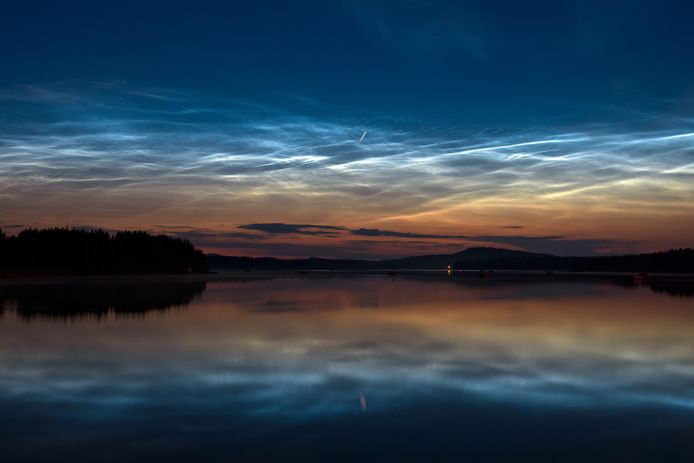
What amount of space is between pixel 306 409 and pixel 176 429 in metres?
3.25

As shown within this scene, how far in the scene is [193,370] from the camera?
19906mm

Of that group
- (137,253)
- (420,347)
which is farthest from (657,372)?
(137,253)

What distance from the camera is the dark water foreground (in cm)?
Result: 1160

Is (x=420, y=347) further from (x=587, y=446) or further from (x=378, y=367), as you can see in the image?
(x=587, y=446)

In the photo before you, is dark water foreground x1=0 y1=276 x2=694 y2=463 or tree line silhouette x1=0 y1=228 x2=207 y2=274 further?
tree line silhouette x1=0 y1=228 x2=207 y2=274

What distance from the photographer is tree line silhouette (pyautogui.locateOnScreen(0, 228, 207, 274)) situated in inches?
6467

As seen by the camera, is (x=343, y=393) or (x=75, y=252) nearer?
(x=343, y=393)

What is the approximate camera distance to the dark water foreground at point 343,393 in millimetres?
11602

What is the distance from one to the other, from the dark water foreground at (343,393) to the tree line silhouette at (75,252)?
14955cm

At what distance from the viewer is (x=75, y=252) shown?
172375 millimetres

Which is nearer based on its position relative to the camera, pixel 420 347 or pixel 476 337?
pixel 420 347

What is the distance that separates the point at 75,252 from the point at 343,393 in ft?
575

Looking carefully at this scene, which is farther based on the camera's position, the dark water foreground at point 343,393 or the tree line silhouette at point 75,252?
the tree line silhouette at point 75,252

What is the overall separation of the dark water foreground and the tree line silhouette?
150 meters
